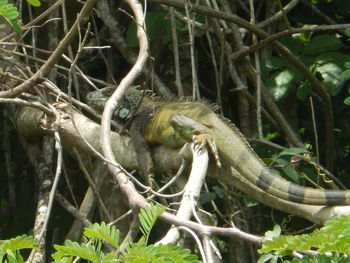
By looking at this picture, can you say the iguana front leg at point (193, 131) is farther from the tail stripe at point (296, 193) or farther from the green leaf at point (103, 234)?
the green leaf at point (103, 234)

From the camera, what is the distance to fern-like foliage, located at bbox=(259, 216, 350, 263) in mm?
2012

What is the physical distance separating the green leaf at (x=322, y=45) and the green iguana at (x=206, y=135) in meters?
0.82

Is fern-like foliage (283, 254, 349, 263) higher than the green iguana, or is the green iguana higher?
fern-like foliage (283, 254, 349, 263)

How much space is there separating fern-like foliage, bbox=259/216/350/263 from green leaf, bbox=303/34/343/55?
2.52 metres

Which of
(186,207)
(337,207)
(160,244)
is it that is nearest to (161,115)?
(337,207)

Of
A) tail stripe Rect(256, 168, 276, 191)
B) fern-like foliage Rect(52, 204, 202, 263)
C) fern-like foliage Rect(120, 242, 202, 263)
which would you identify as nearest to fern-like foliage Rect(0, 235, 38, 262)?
fern-like foliage Rect(52, 204, 202, 263)

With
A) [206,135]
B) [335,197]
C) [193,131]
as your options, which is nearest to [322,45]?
[193,131]

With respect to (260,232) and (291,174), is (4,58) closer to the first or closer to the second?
(291,174)

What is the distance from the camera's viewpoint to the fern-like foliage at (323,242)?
79.2 inches

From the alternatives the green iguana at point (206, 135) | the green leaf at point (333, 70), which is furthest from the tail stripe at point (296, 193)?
the green leaf at point (333, 70)

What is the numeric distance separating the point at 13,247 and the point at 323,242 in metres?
0.79

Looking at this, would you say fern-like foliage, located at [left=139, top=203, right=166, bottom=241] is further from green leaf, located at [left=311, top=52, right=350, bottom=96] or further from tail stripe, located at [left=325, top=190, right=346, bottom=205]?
green leaf, located at [left=311, top=52, right=350, bottom=96]

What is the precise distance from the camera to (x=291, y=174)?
383cm

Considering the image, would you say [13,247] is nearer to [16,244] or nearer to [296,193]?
[16,244]
